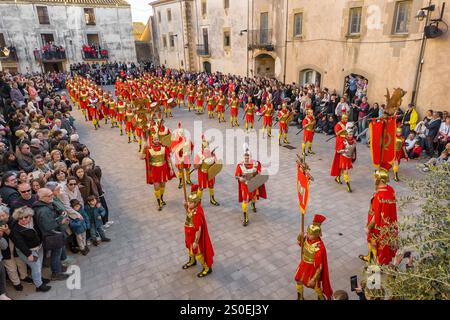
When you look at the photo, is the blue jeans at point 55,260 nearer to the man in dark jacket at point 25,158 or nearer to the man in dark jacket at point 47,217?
the man in dark jacket at point 47,217

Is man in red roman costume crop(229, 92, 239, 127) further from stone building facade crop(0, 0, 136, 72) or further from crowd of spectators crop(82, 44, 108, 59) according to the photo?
stone building facade crop(0, 0, 136, 72)

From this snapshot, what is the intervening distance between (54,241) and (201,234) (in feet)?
8.43

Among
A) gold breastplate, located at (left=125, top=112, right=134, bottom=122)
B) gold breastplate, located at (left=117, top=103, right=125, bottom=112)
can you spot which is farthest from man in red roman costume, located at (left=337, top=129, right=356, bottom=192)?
gold breastplate, located at (left=117, top=103, right=125, bottom=112)

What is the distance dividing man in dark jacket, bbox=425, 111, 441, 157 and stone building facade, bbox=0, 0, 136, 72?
34.0 metres

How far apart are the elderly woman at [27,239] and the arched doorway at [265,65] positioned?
19.9m

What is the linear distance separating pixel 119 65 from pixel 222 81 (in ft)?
58.7

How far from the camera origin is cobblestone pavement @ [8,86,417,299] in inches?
215

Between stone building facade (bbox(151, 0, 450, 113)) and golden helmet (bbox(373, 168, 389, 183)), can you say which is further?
stone building facade (bbox(151, 0, 450, 113))

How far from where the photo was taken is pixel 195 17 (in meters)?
30.5

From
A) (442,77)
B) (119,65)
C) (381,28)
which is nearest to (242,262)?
(442,77)

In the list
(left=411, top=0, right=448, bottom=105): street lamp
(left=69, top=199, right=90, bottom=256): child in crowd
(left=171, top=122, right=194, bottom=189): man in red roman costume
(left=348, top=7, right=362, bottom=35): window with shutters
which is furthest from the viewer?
(left=348, top=7, right=362, bottom=35): window with shutters

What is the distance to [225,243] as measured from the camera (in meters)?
6.71

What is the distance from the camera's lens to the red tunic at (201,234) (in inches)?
211

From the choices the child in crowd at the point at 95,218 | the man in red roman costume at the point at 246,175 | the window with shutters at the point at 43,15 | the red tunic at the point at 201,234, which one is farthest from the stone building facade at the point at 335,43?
the window with shutters at the point at 43,15
